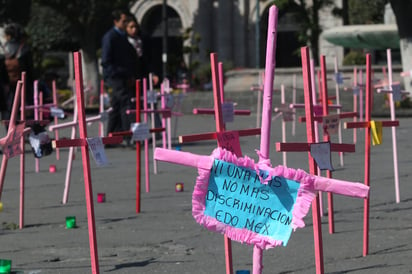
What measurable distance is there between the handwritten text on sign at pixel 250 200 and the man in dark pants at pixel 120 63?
12535mm

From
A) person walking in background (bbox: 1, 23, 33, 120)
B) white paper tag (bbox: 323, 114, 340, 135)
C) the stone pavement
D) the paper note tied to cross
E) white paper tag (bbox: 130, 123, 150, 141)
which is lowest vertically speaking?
the stone pavement

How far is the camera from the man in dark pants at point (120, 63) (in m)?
18.2

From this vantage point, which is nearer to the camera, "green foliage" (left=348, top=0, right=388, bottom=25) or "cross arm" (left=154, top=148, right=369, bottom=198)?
"cross arm" (left=154, top=148, right=369, bottom=198)

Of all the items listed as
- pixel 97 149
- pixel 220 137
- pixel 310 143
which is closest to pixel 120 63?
pixel 97 149

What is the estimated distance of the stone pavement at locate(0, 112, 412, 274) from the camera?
8.41 m

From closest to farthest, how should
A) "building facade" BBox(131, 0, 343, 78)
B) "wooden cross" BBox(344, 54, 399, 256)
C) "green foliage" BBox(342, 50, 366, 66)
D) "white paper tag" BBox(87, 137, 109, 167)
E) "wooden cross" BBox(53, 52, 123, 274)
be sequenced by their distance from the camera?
"wooden cross" BBox(53, 52, 123, 274) → "white paper tag" BBox(87, 137, 109, 167) → "wooden cross" BBox(344, 54, 399, 256) → "green foliage" BBox(342, 50, 366, 66) → "building facade" BBox(131, 0, 343, 78)

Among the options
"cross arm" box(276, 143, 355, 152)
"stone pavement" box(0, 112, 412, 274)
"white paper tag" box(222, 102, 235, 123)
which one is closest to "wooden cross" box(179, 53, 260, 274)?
"cross arm" box(276, 143, 355, 152)

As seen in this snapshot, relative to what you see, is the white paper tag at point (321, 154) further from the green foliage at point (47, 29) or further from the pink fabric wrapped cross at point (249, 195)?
the green foliage at point (47, 29)

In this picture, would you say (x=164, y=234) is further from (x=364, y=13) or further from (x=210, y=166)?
(x=364, y=13)

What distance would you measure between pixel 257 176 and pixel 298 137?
15891 mm

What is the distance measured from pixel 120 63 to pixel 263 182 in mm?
12894

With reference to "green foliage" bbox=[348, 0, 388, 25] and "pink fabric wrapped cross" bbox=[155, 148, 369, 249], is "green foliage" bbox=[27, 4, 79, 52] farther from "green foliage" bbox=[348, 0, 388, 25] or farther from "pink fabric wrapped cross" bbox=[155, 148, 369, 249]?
"pink fabric wrapped cross" bbox=[155, 148, 369, 249]

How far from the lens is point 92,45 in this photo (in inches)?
1953

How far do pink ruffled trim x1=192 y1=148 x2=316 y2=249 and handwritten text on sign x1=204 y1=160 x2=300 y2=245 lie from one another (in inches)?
0.7
